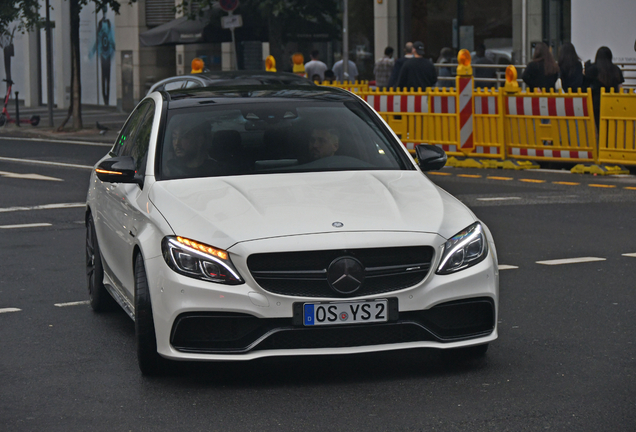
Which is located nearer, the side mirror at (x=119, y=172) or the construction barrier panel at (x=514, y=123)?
the side mirror at (x=119, y=172)

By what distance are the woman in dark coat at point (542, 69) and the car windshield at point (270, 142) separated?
12.3 m

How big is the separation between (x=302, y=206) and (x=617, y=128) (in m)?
11.9

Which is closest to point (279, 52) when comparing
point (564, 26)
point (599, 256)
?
point (564, 26)

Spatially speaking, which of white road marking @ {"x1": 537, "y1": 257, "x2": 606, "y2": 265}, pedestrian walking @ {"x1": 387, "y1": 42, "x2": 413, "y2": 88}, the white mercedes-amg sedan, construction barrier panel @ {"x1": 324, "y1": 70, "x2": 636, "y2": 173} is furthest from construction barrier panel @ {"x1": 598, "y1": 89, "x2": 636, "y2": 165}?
the white mercedes-amg sedan

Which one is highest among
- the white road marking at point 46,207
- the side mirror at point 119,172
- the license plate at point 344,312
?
the side mirror at point 119,172

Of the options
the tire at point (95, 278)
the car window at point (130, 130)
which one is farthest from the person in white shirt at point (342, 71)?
the tire at point (95, 278)

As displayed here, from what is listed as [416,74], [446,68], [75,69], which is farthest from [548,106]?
[75,69]

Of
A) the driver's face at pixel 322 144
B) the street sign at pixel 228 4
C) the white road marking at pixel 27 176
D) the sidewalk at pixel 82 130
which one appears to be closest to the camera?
the driver's face at pixel 322 144

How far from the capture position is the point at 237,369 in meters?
5.82

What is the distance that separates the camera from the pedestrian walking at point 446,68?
26.1 metres

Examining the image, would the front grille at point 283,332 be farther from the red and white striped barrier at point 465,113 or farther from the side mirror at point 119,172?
the red and white striped barrier at point 465,113

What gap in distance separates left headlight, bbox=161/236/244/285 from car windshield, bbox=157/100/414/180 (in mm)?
914

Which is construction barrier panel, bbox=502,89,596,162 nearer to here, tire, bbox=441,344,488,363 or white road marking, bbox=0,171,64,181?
white road marking, bbox=0,171,64,181

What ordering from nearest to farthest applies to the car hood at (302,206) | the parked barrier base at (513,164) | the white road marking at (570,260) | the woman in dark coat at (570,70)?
1. the car hood at (302,206)
2. the white road marking at (570,260)
3. the parked barrier base at (513,164)
4. the woman in dark coat at (570,70)
